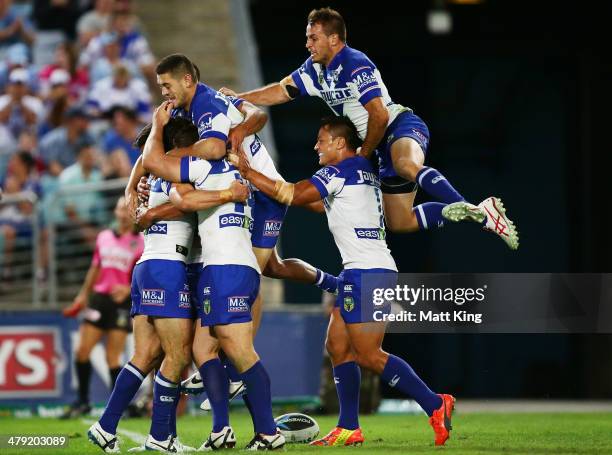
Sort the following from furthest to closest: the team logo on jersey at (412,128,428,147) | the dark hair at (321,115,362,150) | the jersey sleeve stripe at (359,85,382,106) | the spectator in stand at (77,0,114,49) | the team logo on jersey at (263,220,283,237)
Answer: the spectator in stand at (77,0,114,49) < the team logo on jersey at (412,128,428,147) < the jersey sleeve stripe at (359,85,382,106) < the team logo on jersey at (263,220,283,237) < the dark hair at (321,115,362,150)

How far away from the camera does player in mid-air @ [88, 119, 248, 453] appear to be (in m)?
7.66

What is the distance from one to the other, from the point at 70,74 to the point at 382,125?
7888 mm

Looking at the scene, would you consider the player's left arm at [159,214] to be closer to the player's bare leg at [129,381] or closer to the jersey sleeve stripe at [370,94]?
the player's bare leg at [129,381]

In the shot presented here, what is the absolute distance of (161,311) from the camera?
7719mm

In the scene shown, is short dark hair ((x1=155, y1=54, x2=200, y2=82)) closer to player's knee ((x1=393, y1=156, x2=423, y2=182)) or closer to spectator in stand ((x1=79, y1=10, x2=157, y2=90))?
player's knee ((x1=393, y1=156, x2=423, y2=182))

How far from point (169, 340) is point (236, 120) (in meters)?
1.54

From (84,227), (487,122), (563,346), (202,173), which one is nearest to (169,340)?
(202,173)

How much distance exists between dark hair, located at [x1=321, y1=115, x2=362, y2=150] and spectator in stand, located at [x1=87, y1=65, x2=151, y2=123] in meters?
6.80

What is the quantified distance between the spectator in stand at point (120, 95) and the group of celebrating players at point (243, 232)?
6428 millimetres

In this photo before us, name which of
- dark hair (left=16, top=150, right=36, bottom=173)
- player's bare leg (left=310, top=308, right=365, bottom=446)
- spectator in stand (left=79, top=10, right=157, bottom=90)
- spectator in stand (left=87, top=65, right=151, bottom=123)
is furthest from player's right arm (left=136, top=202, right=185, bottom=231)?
spectator in stand (left=79, top=10, right=157, bottom=90)

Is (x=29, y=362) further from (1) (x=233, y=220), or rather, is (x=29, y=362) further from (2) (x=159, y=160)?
(1) (x=233, y=220)

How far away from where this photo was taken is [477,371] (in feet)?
72.3

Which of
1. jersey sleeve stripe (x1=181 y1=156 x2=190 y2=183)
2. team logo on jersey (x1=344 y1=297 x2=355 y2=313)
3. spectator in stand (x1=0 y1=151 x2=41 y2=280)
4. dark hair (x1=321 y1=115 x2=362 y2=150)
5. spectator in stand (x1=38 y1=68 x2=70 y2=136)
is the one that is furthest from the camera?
spectator in stand (x1=38 y1=68 x2=70 y2=136)

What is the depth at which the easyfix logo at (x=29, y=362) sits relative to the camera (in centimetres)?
1318
